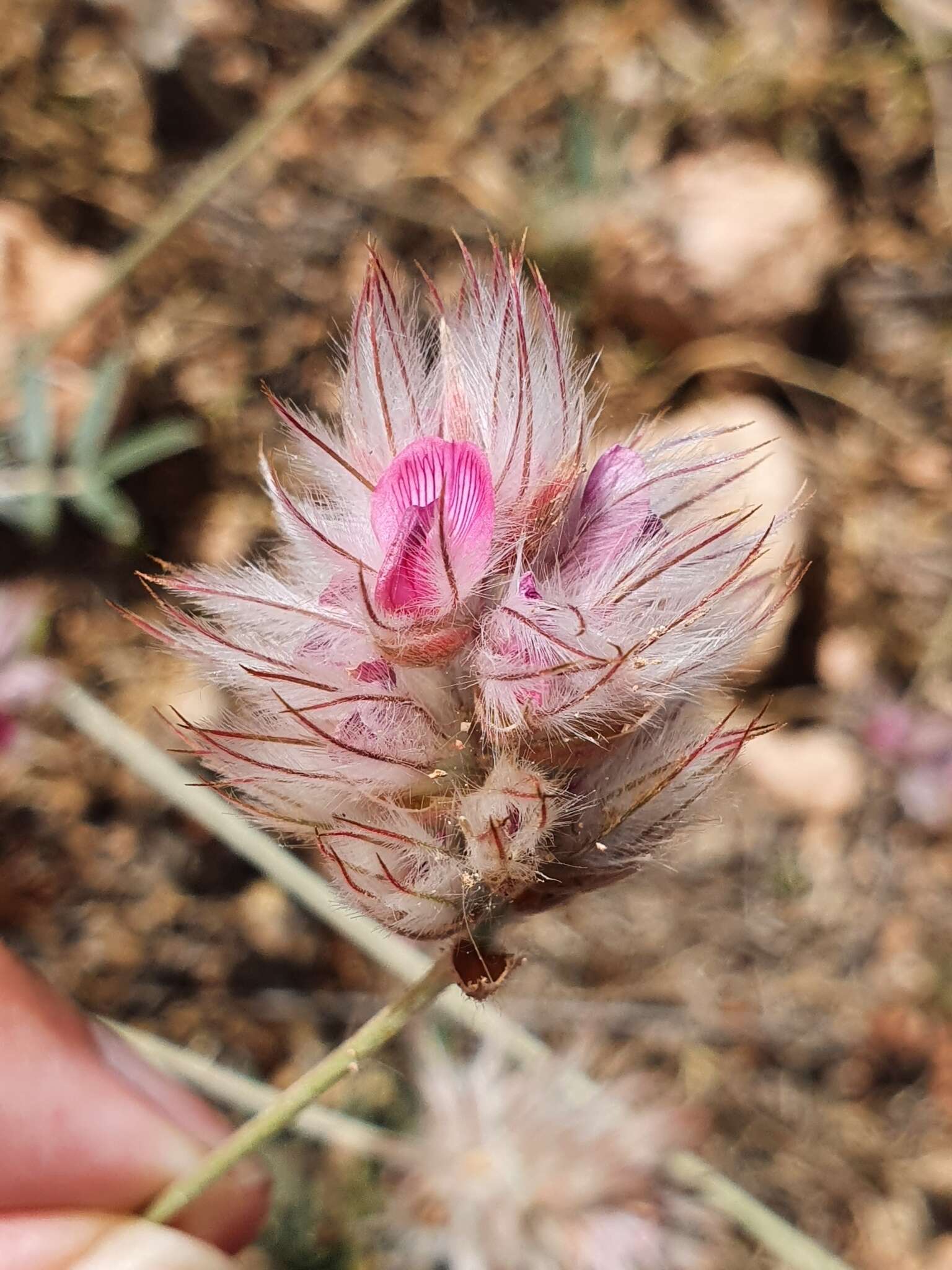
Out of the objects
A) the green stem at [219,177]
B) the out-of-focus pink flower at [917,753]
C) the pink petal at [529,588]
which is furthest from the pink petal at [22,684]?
the out-of-focus pink flower at [917,753]

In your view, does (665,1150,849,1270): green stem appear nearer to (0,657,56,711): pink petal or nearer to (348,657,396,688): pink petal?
(348,657,396,688): pink petal

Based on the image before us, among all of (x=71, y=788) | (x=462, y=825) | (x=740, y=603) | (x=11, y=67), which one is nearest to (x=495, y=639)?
(x=462, y=825)

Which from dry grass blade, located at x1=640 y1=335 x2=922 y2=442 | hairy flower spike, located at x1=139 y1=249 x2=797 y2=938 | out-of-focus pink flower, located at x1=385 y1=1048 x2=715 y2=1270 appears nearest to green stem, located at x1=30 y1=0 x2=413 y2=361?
dry grass blade, located at x1=640 y1=335 x2=922 y2=442

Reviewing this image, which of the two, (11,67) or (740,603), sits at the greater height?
(11,67)

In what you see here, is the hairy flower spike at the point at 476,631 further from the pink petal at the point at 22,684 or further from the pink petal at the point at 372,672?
the pink petal at the point at 22,684

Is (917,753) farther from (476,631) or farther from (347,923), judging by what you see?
(476,631)

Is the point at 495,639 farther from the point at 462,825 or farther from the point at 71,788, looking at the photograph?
the point at 71,788
